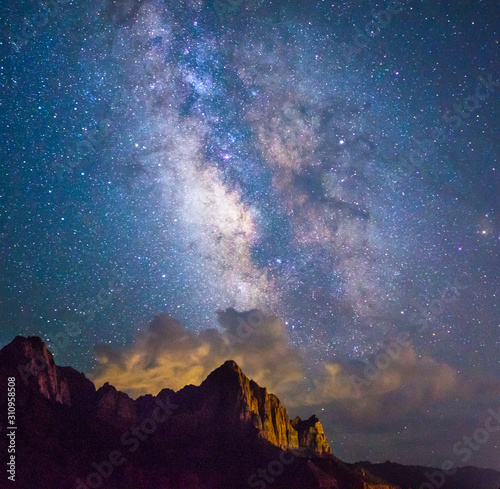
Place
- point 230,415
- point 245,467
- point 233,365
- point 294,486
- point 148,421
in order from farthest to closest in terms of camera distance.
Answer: point 233,365 < point 230,415 < point 148,421 < point 245,467 < point 294,486

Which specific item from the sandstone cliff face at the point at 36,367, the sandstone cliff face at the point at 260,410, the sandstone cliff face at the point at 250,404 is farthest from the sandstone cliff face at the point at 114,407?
the sandstone cliff face at the point at 260,410

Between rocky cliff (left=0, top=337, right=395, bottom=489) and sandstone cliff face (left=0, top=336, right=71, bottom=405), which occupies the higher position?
sandstone cliff face (left=0, top=336, right=71, bottom=405)

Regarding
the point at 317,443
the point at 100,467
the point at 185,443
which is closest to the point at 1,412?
the point at 100,467

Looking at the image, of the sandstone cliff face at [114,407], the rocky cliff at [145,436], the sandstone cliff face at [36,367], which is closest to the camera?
the rocky cliff at [145,436]

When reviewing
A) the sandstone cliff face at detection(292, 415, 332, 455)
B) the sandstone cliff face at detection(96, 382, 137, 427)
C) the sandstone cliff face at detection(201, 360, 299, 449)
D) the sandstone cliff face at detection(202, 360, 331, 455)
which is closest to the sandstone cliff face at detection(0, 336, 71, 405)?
the sandstone cliff face at detection(96, 382, 137, 427)

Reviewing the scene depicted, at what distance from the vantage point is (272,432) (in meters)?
147

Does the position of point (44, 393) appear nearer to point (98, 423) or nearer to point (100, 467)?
point (98, 423)

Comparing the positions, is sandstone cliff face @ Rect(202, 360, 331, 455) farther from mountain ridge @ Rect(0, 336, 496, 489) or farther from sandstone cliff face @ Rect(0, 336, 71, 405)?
sandstone cliff face @ Rect(0, 336, 71, 405)

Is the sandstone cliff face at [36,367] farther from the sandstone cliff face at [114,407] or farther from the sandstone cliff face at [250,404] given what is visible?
the sandstone cliff face at [250,404]

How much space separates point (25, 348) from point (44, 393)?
1277 cm

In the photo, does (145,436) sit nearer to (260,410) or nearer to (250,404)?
(250,404)

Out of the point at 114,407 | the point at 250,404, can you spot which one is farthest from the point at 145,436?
the point at 250,404

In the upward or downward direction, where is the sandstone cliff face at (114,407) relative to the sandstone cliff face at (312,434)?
upward

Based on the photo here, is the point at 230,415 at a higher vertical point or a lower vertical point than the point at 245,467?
higher
